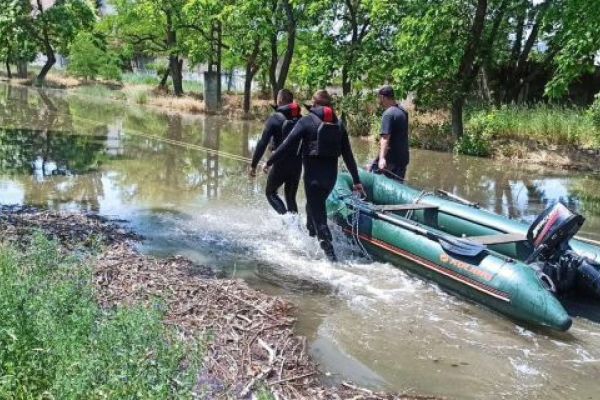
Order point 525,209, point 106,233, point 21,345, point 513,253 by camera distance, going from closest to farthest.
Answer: point 21,345
point 513,253
point 106,233
point 525,209

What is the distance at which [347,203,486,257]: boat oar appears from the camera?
588 centimetres

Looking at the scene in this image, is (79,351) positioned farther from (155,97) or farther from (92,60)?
(92,60)

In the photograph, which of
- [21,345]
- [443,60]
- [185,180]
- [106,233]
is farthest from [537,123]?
[21,345]

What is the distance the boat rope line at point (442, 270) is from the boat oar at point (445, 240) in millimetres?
207

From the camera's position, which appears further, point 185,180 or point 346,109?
point 346,109

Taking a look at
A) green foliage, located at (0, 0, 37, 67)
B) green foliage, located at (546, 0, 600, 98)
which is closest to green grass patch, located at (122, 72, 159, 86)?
green foliage, located at (0, 0, 37, 67)

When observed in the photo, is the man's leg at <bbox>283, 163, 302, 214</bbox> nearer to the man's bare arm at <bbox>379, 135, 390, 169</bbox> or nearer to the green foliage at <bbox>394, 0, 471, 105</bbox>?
the man's bare arm at <bbox>379, 135, 390, 169</bbox>

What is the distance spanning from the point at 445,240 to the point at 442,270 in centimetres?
28

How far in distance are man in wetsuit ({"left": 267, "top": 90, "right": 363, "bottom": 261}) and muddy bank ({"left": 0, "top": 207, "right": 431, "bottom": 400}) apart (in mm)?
1378

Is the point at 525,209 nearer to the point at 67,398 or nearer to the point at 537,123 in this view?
the point at 537,123

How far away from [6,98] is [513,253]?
2680 cm

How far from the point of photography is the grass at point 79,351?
294 centimetres

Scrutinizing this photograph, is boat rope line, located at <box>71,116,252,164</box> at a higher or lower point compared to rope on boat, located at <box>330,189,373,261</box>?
lower

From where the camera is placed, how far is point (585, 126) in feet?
49.1
